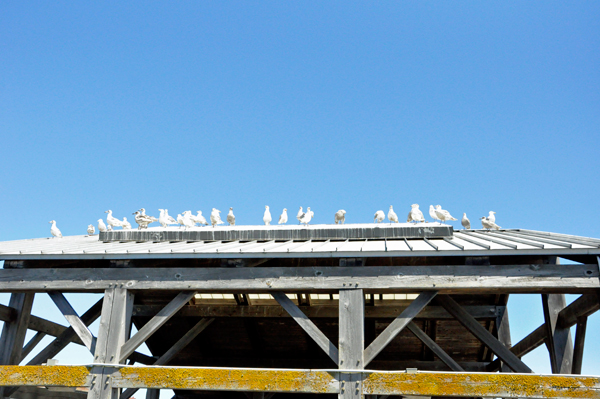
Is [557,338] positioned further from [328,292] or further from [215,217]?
[215,217]

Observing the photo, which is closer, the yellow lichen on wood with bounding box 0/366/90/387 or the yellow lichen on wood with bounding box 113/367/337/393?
the yellow lichen on wood with bounding box 113/367/337/393

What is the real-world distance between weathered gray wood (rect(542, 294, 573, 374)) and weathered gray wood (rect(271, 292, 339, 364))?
13.7 feet

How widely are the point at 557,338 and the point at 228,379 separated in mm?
5895

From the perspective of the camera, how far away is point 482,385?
725 cm

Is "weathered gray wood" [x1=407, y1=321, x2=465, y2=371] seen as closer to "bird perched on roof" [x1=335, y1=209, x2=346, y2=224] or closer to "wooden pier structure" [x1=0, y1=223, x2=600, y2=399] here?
"wooden pier structure" [x1=0, y1=223, x2=600, y2=399]

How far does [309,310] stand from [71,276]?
17.0 feet

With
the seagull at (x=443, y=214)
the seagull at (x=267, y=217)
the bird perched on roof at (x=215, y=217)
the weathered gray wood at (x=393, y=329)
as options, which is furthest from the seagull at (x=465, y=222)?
the weathered gray wood at (x=393, y=329)

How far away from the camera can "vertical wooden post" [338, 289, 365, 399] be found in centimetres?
749

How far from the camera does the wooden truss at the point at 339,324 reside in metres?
7.39

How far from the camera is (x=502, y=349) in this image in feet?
28.1

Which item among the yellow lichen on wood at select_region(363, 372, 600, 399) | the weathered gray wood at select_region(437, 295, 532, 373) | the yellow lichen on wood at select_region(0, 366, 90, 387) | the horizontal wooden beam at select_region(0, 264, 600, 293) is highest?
the horizontal wooden beam at select_region(0, 264, 600, 293)

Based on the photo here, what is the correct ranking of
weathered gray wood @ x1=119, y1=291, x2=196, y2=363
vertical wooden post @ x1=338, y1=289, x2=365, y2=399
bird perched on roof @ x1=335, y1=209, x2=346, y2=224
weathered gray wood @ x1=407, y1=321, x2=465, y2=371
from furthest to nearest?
bird perched on roof @ x1=335, y1=209, x2=346, y2=224, weathered gray wood @ x1=407, y1=321, x2=465, y2=371, weathered gray wood @ x1=119, y1=291, x2=196, y2=363, vertical wooden post @ x1=338, y1=289, x2=365, y2=399

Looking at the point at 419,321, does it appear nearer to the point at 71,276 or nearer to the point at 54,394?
the point at 71,276

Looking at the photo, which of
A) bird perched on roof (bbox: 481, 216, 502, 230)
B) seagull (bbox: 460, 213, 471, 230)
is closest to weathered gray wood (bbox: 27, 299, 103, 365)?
bird perched on roof (bbox: 481, 216, 502, 230)
